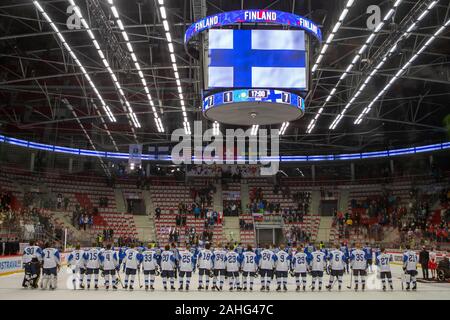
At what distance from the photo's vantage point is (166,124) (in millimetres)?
35625

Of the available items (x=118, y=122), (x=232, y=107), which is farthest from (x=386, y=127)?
(x=232, y=107)

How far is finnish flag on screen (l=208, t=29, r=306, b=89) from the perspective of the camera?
15.7 metres

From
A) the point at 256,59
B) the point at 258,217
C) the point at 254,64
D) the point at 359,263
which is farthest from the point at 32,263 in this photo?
the point at 258,217

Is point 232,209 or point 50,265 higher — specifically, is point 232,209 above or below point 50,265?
above

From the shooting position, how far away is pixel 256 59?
15.8 m

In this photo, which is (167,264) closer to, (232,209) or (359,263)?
(359,263)

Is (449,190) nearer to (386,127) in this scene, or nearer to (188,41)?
(386,127)

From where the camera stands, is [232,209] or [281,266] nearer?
[281,266]

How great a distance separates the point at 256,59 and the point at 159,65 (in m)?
8.81

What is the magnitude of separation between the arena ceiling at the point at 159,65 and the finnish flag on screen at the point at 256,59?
1221 mm

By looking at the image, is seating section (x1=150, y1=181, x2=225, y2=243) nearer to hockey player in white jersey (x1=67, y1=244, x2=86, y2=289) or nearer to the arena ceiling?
the arena ceiling

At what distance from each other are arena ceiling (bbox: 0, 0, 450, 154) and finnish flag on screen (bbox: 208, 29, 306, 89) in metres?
1.22

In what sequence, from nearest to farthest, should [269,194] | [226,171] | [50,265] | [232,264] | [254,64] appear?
[50,265]
[232,264]
[254,64]
[269,194]
[226,171]
